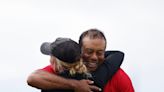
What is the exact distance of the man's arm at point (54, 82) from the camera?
6078mm

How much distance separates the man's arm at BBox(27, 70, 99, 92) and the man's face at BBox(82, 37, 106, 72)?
47cm

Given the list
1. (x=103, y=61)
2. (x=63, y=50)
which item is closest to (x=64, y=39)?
(x=63, y=50)

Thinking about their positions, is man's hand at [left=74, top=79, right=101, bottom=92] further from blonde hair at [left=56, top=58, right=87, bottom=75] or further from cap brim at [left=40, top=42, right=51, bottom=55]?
cap brim at [left=40, top=42, right=51, bottom=55]

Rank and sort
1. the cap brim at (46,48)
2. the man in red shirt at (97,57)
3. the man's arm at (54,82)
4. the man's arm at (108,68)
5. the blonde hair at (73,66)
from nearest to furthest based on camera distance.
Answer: the blonde hair at (73,66) → the man's arm at (54,82) → the cap brim at (46,48) → the man's arm at (108,68) → the man in red shirt at (97,57)

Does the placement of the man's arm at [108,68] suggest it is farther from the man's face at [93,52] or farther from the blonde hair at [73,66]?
the blonde hair at [73,66]

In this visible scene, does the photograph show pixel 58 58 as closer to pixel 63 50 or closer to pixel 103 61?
pixel 63 50

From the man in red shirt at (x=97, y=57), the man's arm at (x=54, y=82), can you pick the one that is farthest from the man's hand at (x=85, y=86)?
the man in red shirt at (x=97, y=57)

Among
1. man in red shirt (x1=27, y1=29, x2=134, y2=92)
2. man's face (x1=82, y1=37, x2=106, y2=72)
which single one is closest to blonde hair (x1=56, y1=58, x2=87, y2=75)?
man in red shirt (x1=27, y1=29, x2=134, y2=92)

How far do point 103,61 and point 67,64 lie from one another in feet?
3.48

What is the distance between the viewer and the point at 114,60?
7109 millimetres

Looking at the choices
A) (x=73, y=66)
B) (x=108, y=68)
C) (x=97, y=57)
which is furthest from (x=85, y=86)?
(x=108, y=68)

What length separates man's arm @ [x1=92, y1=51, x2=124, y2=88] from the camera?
254 inches

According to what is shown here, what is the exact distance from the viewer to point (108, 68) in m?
6.82

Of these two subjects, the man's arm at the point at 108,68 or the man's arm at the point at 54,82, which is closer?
the man's arm at the point at 54,82
